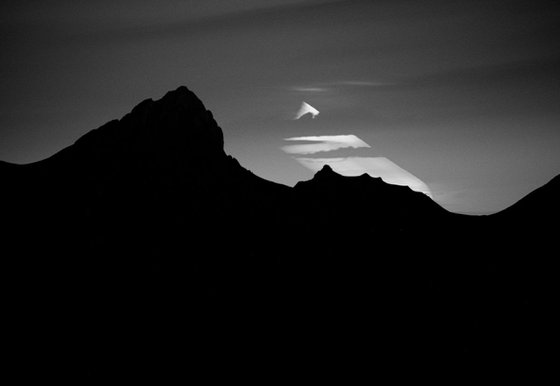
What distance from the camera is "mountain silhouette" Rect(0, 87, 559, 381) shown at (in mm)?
107500

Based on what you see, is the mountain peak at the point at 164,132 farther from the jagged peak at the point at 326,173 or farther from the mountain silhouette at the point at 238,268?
the jagged peak at the point at 326,173

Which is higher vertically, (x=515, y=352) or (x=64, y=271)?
(x=64, y=271)

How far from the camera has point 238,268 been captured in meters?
132

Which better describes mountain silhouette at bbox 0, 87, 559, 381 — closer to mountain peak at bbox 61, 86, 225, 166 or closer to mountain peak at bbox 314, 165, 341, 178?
mountain peak at bbox 314, 165, 341, 178

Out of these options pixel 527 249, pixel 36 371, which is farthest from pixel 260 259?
pixel 527 249

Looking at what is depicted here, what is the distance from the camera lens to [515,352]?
9988 centimetres

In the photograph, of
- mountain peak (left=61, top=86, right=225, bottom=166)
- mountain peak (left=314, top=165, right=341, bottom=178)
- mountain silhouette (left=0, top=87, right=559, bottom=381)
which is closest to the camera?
mountain silhouette (left=0, top=87, right=559, bottom=381)

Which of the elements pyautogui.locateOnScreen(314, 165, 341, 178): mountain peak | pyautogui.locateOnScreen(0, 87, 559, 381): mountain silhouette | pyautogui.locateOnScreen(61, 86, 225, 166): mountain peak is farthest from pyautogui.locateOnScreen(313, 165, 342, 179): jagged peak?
pyautogui.locateOnScreen(61, 86, 225, 166): mountain peak

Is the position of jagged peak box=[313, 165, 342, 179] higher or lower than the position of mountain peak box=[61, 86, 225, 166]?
lower

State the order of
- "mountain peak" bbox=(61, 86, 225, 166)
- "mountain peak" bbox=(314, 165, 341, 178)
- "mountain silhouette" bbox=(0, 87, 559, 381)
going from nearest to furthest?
1. "mountain silhouette" bbox=(0, 87, 559, 381)
2. "mountain peak" bbox=(61, 86, 225, 166)
3. "mountain peak" bbox=(314, 165, 341, 178)

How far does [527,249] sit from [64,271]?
399 ft

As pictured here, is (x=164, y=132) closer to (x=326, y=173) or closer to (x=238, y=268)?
(x=326, y=173)

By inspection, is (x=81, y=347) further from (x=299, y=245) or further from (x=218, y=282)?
(x=299, y=245)

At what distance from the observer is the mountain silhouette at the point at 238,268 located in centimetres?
10750
